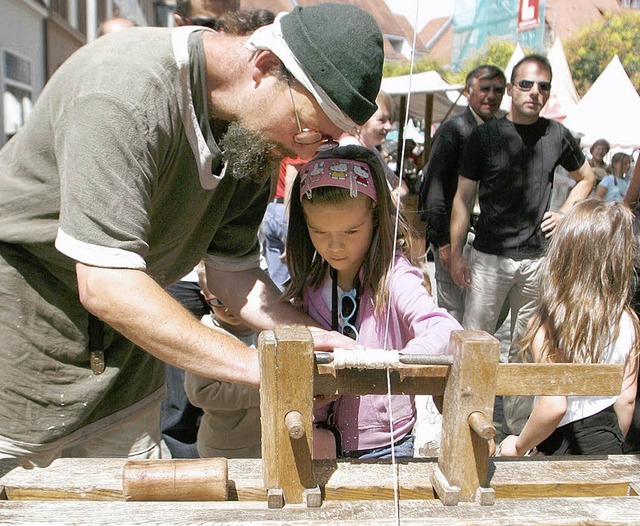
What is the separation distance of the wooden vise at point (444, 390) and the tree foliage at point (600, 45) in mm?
27536

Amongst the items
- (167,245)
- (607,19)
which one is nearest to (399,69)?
(607,19)

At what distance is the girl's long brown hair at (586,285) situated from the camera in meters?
1.98

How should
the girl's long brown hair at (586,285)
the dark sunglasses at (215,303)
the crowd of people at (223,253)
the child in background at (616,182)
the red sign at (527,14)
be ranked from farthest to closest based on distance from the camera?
the red sign at (527,14), the child in background at (616,182), the dark sunglasses at (215,303), the girl's long brown hair at (586,285), the crowd of people at (223,253)

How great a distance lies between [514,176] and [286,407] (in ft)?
8.80

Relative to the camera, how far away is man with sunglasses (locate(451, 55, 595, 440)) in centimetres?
355

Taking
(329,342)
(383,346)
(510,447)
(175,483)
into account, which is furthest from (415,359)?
(510,447)

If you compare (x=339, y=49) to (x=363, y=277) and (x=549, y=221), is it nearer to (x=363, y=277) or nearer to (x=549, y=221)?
(x=363, y=277)

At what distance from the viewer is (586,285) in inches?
81.4

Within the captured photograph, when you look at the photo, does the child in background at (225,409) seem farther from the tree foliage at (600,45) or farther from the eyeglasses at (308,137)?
the tree foliage at (600,45)

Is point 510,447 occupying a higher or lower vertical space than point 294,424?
lower

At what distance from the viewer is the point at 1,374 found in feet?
5.35

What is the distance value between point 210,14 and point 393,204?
1433mm

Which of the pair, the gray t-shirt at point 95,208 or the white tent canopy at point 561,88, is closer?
the gray t-shirt at point 95,208

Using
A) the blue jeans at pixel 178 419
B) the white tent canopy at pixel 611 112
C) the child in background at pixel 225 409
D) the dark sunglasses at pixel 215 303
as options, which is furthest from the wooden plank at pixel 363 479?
the white tent canopy at pixel 611 112
